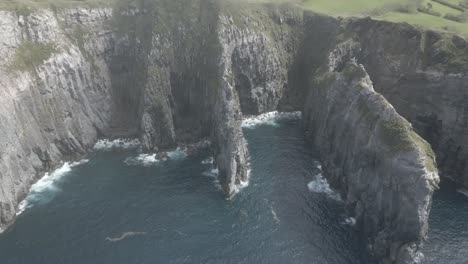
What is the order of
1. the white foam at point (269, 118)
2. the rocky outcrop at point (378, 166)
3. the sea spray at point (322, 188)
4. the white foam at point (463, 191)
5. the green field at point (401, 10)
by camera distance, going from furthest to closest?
the white foam at point (269, 118) < the green field at point (401, 10) < the white foam at point (463, 191) < the sea spray at point (322, 188) < the rocky outcrop at point (378, 166)

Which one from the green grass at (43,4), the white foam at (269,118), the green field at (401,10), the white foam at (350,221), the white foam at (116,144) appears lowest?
the white foam at (350,221)

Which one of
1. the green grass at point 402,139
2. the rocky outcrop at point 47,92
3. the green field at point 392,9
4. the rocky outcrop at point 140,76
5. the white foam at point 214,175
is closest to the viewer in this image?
the green grass at point 402,139

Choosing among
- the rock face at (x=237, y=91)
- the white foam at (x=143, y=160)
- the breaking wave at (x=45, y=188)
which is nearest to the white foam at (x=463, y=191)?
the rock face at (x=237, y=91)

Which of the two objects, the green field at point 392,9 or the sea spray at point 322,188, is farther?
the green field at point 392,9

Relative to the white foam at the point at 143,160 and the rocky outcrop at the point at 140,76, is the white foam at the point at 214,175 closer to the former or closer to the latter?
the rocky outcrop at the point at 140,76

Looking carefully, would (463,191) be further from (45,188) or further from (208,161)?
(45,188)

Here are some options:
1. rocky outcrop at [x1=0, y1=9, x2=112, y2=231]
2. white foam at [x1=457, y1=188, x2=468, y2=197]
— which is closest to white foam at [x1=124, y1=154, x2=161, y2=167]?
rocky outcrop at [x1=0, y1=9, x2=112, y2=231]

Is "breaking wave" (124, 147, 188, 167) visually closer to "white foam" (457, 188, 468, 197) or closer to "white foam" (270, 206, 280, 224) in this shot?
"white foam" (270, 206, 280, 224)

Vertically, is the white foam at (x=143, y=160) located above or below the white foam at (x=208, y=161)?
above

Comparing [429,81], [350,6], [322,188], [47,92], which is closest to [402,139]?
[322,188]
